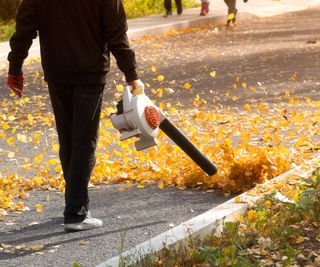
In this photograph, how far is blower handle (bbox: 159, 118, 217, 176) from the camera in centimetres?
673

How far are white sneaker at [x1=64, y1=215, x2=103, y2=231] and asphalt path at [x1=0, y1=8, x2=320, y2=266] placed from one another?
0.04m

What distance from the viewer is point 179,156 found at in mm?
8156

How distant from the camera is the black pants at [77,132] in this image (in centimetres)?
622

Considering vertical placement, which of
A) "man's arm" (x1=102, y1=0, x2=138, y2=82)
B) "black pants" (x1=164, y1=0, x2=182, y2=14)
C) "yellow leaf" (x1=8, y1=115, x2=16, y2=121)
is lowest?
"black pants" (x1=164, y1=0, x2=182, y2=14)

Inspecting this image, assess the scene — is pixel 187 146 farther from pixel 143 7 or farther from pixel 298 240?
pixel 143 7

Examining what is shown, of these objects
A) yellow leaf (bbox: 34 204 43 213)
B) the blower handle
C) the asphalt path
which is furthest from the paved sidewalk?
the blower handle

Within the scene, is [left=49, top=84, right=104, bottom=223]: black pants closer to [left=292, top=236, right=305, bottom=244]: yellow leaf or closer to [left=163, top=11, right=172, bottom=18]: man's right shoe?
[left=292, top=236, right=305, bottom=244]: yellow leaf

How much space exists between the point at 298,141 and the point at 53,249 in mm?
3330

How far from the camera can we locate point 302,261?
5223mm

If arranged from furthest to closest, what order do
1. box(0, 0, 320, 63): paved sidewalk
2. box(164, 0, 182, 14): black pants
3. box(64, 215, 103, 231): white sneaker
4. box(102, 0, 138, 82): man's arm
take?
box(164, 0, 182, 14): black pants, box(0, 0, 320, 63): paved sidewalk, box(64, 215, 103, 231): white sneaker, box(102, 0, 138, 82): man's arm

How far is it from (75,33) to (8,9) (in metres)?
20.6

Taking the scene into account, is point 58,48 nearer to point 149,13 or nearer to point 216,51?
point 216,51

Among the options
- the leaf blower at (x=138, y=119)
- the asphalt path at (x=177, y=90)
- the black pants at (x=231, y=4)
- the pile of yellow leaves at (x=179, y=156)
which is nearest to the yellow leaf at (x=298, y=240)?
the asphalt path at (x=177, y=90)

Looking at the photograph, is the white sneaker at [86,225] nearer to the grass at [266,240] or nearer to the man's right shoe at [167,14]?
the grass at [266,240]
